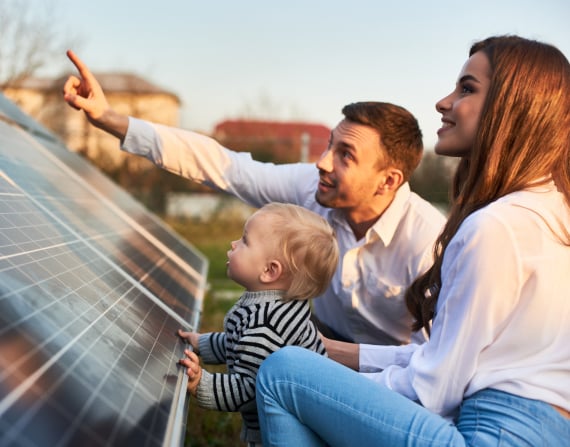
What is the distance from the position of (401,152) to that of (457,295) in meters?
1.98

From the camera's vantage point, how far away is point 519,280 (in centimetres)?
193

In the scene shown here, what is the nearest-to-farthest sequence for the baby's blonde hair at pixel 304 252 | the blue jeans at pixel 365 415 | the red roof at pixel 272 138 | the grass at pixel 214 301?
the blue jeans at pixel 365 415 → the baby's blonde hair at pixel 304 252 → the grass at pixel 214 301 → the red roof at pixel 272 138

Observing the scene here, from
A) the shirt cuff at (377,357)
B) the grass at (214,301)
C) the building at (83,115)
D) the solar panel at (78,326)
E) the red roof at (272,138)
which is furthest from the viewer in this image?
the red roof at (272,138)

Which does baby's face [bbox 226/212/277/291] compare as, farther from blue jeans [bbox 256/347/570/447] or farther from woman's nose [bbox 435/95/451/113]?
woman's nose [bbox 435/95/451/113]

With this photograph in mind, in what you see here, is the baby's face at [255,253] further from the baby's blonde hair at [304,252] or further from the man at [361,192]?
the man at [361,192]

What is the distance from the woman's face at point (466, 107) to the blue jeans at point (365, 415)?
888mm

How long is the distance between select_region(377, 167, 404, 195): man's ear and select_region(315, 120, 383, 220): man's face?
0.04 metres

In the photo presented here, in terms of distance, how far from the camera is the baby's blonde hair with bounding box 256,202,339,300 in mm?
2467

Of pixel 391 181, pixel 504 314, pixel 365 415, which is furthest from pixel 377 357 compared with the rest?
pixel 391 181

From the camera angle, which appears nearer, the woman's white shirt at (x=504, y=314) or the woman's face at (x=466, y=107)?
the woman's white shirt at (x=504, y=314)

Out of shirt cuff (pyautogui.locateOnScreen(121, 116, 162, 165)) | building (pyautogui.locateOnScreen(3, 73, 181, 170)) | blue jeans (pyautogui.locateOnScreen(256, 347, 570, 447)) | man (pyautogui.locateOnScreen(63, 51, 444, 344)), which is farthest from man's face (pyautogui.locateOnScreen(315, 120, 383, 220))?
building (pyautogui.locateOnScreen(3, 73, 181, 170))

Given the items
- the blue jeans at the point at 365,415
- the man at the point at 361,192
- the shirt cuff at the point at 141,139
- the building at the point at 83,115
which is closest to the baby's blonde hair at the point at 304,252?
the blue jeans at the point at 365,415

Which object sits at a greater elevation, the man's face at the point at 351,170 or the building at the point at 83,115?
the man's face at the point at 351,170

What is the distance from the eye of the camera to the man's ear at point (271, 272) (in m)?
2.48
